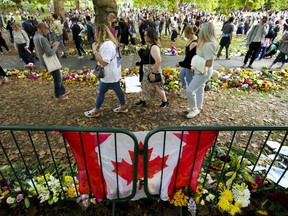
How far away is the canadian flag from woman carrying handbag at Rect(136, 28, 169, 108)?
2257mm

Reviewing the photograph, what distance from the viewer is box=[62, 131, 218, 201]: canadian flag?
2117 millimetres

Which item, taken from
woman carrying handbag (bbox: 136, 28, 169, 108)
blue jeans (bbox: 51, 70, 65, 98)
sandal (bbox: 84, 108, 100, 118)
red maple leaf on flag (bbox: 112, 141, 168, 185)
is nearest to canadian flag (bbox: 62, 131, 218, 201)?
red maple leaf on flag (bbox: 112, 141, 168, 185)

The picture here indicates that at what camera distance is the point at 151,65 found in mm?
4250

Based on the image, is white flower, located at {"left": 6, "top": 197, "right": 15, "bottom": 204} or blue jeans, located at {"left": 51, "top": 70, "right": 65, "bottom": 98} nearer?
white flower, located at {"left": 6, "top": 197, "right": 15, "bottom": 204}

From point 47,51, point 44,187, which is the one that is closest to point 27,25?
point 47,51

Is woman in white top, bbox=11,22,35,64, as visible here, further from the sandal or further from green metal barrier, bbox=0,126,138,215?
the sandal

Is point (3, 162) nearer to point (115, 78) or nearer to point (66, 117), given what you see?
point (66, 117)

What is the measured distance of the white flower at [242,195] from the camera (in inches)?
97.3

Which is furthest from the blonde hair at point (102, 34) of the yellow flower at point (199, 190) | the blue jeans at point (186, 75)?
the yellow flower at point (199, 190)

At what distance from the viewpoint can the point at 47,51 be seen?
491cm

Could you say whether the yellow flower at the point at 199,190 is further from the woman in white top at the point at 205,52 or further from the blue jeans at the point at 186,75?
the blue jeans at the point at 186,75

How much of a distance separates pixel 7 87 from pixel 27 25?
5446mm

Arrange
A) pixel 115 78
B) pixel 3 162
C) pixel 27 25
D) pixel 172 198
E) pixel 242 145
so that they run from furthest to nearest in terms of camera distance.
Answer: pixel 27 25
pixel 115 78
pixel 242 145
pixel 3 162
pixel 172 198

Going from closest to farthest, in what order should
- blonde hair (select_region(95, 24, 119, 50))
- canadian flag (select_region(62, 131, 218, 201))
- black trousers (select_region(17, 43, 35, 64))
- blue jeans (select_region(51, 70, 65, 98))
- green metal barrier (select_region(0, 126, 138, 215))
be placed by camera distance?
green metal barrier (select_region(0, 126, 138, 215)), canadian flag (select_region(62, 131, 218, 201)), blonde hair (select_region(95, 24, 119, 50)), blue jeans (select_region(51, 70, 65, 98)), black trousers (select_region(17, 43, 35, 64))
